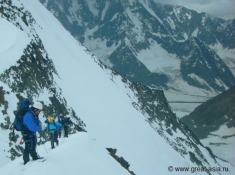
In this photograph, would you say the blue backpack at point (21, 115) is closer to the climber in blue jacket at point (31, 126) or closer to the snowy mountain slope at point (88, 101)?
the climber in blue jacket at point (31, 126)

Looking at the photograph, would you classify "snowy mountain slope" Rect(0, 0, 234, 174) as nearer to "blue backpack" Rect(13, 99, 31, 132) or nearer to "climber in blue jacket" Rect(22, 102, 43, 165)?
"climber in blue jacket" Rect(22, 102, 43, 165)

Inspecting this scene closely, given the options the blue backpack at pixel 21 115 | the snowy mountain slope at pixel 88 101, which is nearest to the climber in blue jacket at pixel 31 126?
the blue backpack at pixel 21 115

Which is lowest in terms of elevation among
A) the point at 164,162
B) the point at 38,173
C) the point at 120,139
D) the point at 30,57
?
the point at 164,162

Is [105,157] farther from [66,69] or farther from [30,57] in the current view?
[66,69]

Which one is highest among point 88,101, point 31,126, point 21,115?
point 21,115

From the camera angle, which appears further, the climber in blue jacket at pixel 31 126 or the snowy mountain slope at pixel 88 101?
the snowy mountain slope at pixel 88 101

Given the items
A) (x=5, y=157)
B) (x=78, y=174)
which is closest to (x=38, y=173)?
(x=78, y=174)

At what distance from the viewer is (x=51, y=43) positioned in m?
75.4

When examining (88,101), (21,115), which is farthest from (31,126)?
(88,101)

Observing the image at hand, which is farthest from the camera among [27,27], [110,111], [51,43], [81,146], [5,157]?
[51,43]

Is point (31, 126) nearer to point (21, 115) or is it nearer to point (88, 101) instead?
point (21, 115)

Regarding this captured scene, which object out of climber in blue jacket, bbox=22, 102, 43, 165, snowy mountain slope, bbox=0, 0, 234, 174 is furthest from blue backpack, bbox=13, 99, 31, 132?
snowy mountain slope, bbox=0, 0, 234, 174

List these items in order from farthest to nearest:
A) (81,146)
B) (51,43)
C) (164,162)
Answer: (51,43)
(164,162)
(81,146)

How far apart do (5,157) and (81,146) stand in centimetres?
848
